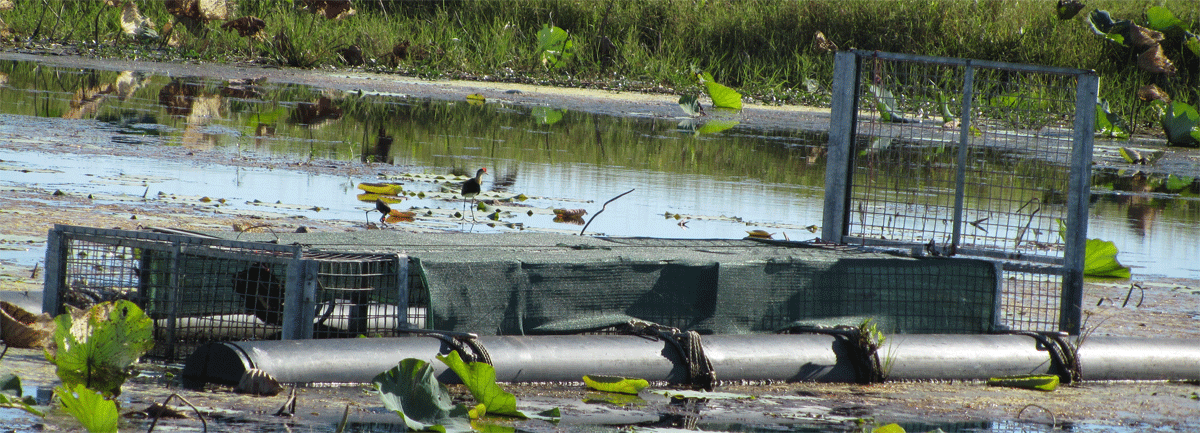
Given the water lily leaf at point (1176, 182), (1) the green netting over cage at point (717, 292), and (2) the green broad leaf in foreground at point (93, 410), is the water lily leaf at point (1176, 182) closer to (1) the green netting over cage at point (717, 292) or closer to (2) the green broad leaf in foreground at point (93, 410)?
(1) the green netting over cage at point (717, 292)

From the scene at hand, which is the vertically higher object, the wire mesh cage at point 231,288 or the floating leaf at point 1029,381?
the wire mesh cage at point 231,288

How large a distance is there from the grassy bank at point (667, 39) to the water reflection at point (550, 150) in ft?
10.3

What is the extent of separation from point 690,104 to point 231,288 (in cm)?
1139

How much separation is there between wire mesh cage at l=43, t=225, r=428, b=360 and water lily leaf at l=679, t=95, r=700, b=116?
1103 cm

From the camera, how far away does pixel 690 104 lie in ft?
50.0

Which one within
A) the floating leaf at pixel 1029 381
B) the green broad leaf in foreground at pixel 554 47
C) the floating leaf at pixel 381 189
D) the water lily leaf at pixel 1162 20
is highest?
the water lily leaf at pixel 1162 20

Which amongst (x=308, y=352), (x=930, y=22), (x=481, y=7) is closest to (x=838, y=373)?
(x=308, y=352)

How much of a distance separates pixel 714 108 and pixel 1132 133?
5059 millimetres

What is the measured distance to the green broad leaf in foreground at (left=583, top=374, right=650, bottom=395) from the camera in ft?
12.6

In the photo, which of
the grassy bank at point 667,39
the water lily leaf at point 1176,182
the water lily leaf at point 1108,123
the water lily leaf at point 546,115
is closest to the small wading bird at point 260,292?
the water lily leaf at point 1176,182

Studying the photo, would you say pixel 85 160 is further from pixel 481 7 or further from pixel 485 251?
pixel 481 7

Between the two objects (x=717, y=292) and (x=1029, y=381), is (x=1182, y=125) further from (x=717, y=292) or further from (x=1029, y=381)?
(x=717, y=292)

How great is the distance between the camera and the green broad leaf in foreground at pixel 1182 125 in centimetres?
1464

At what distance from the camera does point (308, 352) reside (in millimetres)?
3637
